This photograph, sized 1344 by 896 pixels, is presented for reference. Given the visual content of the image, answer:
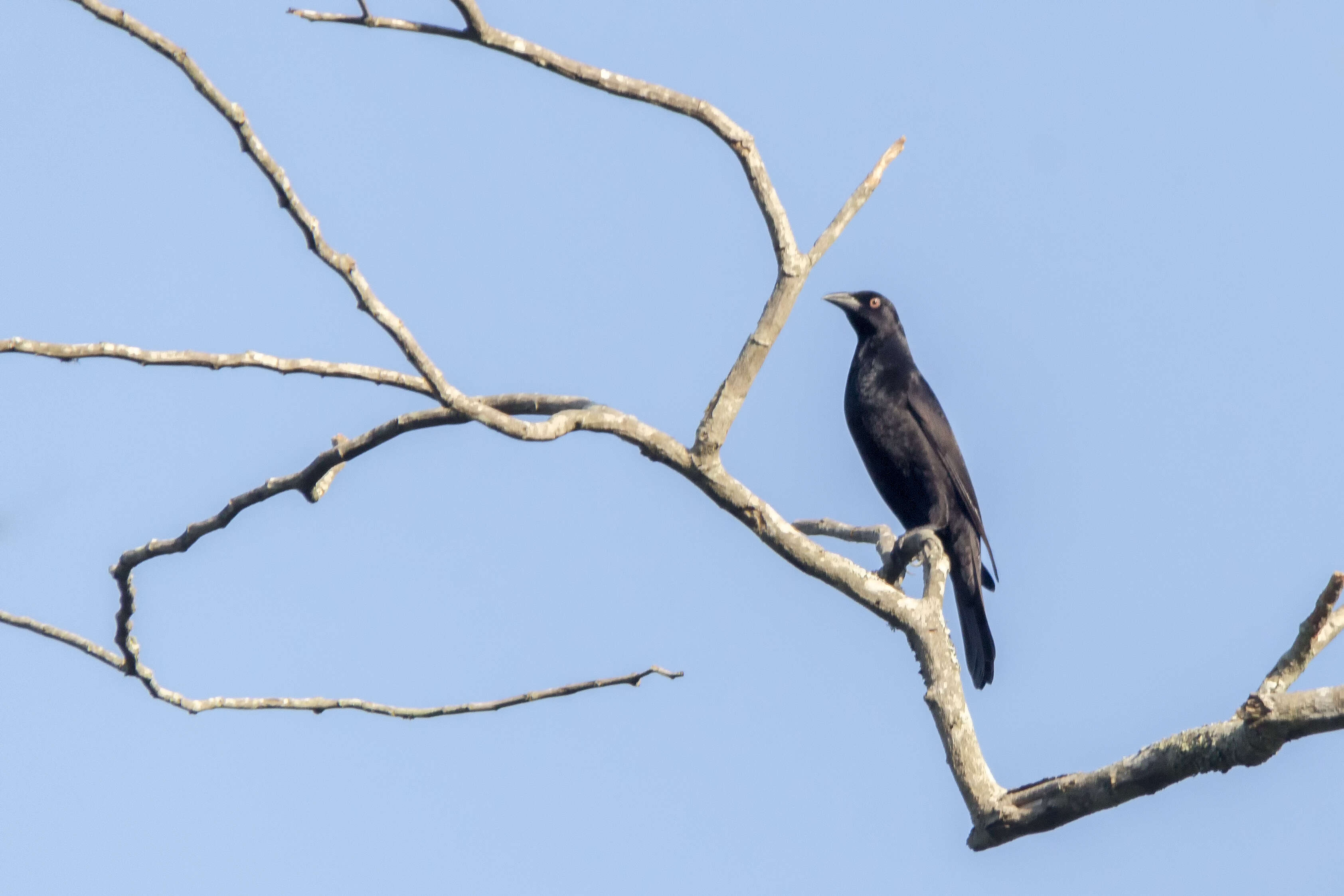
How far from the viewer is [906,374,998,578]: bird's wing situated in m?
7.98

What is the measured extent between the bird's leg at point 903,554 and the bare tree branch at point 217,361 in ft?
6.88

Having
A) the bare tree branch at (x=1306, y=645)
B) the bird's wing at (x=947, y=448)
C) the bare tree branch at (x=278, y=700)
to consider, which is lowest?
the bare tree branch at (x=278, y=700)

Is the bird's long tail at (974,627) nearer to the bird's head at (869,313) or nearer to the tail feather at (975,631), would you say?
the tail feather at (975,631)

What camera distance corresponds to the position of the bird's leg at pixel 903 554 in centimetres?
481

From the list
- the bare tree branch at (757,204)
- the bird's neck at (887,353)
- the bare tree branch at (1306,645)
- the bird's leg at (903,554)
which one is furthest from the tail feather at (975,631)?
the bare tree branch at (1306,645)

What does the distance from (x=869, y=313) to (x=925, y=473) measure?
1344 mm

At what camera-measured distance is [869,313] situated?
8.80 meters

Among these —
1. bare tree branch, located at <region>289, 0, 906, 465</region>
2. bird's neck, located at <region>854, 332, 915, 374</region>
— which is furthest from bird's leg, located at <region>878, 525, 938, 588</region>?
bird's neck, located at <region>854, 332, 915, 374</region>

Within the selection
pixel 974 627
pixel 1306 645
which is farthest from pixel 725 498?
pixel 974 627

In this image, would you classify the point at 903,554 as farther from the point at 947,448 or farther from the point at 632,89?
the point at 947,448

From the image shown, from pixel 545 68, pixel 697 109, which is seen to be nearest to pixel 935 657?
pixel 697 109

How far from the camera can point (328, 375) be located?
342cm

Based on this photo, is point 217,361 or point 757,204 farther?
point 757,204

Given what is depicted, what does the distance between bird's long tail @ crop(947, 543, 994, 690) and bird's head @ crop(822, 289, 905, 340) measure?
5.77ft
